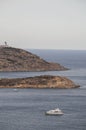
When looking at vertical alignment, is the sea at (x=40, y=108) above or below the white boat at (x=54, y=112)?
below

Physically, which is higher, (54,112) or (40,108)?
Answer: (54,112)

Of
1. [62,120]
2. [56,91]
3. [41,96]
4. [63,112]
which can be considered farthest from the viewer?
[56,91]

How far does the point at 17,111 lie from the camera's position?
148750 millimetres

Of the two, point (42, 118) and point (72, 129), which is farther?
point (42, 118)

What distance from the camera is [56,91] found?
19288 cm

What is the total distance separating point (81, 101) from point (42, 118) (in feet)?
105

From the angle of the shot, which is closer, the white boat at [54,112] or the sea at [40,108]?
the sea at [40,108]

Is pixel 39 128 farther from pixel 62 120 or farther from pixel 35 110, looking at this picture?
pixel 35 110

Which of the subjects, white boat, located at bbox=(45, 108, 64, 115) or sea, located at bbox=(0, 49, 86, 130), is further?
white boat, located at bbox=(45, 108, 64, 115)

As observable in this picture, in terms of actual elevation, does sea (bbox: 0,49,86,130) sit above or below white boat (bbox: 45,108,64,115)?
→ below

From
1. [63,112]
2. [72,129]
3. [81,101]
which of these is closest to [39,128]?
[72,129]

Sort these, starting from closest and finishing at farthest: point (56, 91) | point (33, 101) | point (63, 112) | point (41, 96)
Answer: point (63, 112) → point (33, 101) → point (41, 96) → point (56, 91)

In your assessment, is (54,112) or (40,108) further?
(40,108)

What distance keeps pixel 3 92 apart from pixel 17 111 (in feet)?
126
